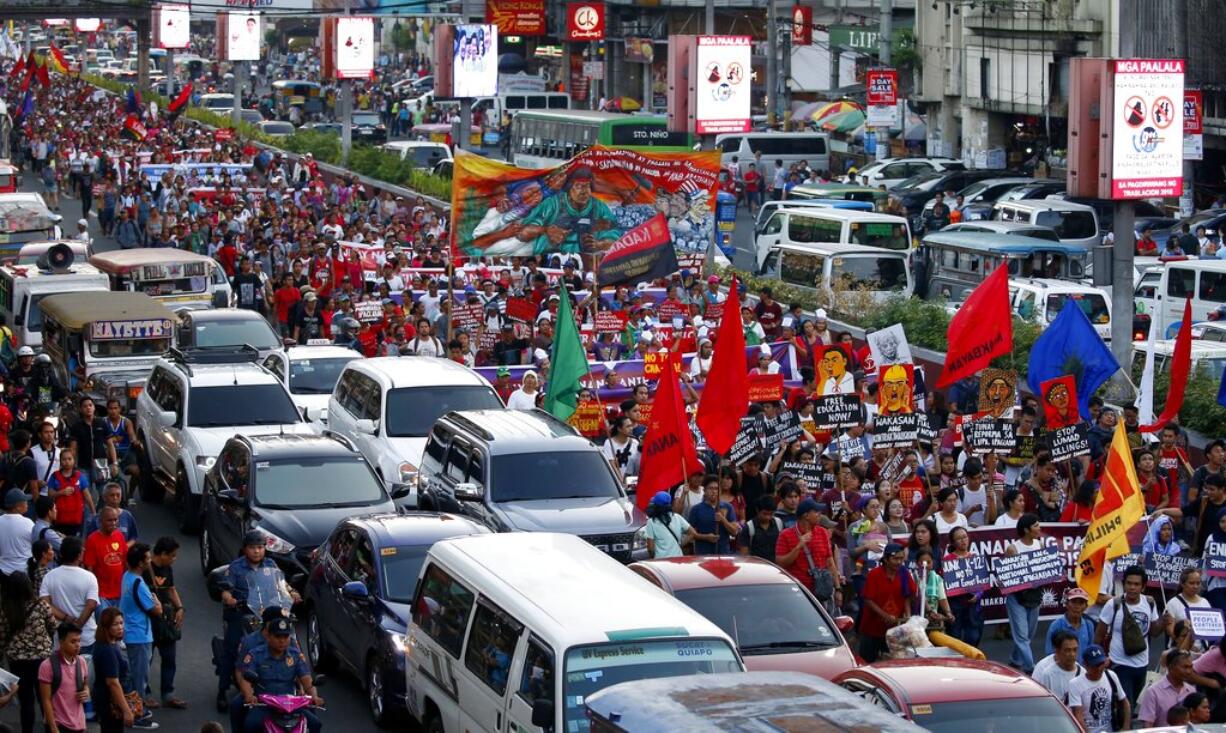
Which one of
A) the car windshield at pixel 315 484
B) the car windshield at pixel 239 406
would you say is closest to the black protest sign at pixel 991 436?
the car windshield at pixel 315 484

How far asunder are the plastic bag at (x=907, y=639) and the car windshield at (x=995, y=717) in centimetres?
210

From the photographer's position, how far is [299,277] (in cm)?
3027

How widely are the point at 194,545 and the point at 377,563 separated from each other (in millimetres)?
5697

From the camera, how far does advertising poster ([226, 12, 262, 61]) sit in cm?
6456

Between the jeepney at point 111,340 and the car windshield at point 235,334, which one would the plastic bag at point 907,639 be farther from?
the car windshield at point 235,334

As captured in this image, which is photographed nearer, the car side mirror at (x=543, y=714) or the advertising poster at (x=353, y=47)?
the car side mirror at (x=543, y=714)

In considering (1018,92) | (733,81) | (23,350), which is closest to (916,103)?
(1018,92)

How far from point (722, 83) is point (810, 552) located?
20.9 m

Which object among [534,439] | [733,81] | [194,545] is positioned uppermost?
[733,81]

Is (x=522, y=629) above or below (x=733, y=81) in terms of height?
below

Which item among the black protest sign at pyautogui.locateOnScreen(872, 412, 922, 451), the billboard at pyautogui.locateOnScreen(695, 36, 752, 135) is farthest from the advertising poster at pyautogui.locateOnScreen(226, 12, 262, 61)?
the black protest sign at pyautogui.locateOnScreen(872, 412, 922, 451)

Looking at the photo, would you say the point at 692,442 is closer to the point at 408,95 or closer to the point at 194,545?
the point at 194,545

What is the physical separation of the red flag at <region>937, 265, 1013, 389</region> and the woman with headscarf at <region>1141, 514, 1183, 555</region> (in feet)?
13.1

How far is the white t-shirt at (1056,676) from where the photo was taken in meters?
11.5
